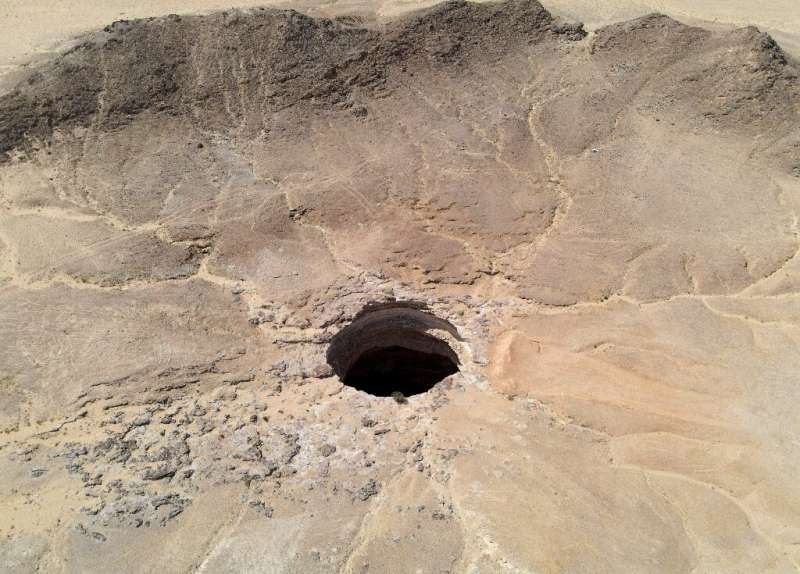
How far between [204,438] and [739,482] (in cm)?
583

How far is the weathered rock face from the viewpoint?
6.47m

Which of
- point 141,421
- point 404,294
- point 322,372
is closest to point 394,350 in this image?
point 404,294

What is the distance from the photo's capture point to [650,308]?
30.0 ft

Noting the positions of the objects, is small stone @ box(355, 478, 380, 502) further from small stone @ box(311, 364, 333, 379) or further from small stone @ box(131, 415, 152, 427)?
small stone @ box(131, 415, 152, 427)

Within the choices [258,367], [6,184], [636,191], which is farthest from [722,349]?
[6,184]

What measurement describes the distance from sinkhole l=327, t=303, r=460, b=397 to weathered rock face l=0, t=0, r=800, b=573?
7cm

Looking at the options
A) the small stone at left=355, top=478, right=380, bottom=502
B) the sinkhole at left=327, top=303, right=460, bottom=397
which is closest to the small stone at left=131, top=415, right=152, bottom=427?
the sinkhole at left=327, top=303, right=460, bottom=397

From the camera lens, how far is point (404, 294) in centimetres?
943

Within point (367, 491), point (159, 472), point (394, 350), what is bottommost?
point (394, 350)

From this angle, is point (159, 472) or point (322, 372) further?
point (322, 372)

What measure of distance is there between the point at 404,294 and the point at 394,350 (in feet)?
3.83


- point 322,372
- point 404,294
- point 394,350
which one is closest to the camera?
point 322,372

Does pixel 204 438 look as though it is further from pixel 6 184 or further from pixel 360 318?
pixel 6 184

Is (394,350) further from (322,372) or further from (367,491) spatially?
(367,491)
